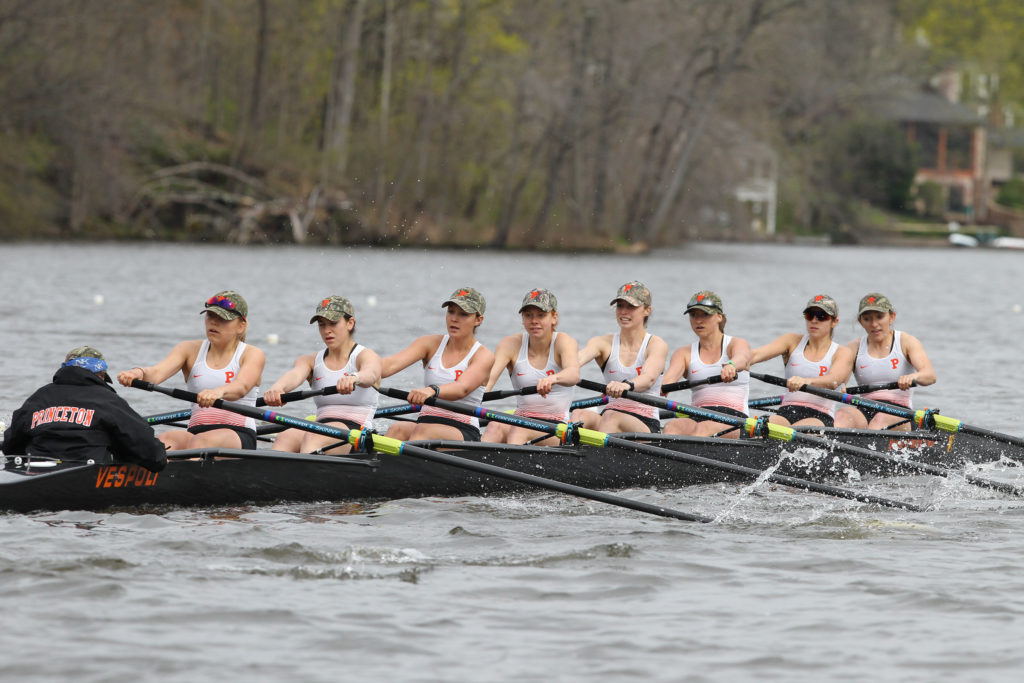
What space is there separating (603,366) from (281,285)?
61.4 ft

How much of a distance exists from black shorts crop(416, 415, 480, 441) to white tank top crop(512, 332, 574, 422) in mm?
432

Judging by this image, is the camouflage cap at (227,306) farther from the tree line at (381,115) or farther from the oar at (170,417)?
the tree line at (381,115)

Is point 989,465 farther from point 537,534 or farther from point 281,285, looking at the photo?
point 281,285

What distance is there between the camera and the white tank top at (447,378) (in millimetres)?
9711

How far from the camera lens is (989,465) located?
11.2 m

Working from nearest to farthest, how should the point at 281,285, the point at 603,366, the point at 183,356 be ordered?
the point at 183,356
the point at 603,366
the point at 281,285

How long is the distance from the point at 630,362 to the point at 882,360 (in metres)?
2.22

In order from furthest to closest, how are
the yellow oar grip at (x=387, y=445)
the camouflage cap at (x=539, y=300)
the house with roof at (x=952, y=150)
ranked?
the house with roof at (x=952, y=150) < the camouflage cap at (x=539, y=300) < the yellow oar grip at (x=387, y=445)

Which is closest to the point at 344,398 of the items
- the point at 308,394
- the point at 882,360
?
the point at 308,394

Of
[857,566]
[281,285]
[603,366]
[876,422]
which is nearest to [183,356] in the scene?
[603,366]

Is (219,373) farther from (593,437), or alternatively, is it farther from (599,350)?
(599,350)

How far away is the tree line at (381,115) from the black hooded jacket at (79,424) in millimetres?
30796

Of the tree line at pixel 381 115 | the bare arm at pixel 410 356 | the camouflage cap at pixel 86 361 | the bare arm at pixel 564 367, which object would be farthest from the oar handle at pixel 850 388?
the tree line at pixel 381 115

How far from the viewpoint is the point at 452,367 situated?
9.73 metres
